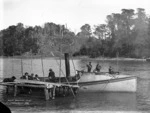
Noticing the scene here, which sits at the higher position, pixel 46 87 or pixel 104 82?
→ pixel 46 87

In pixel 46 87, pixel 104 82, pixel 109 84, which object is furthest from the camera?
pixel 109 84

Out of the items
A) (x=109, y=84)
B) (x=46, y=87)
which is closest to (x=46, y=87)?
(x=46, y=87)

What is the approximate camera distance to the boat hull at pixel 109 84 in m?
19.4

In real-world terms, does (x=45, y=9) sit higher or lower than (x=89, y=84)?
higher

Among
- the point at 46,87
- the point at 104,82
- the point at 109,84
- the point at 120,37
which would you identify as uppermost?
the point at 120,37

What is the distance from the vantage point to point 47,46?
53.0 meters

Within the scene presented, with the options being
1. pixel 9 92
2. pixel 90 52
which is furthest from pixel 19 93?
pixel 90 52

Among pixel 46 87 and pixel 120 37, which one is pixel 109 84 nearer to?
pixel 46 87

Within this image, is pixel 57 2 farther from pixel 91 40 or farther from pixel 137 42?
pixel 137 42

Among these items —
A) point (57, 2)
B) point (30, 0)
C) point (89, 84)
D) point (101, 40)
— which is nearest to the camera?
point (30, 0)

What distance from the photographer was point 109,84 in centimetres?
A: 1980

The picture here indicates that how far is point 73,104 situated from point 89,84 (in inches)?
163

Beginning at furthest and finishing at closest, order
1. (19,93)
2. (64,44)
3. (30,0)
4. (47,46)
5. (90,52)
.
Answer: (90,52)
(47,46)
(64,44)
(19,93)
(30,0)

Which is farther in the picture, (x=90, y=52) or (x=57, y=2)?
(x=90, y=52)
